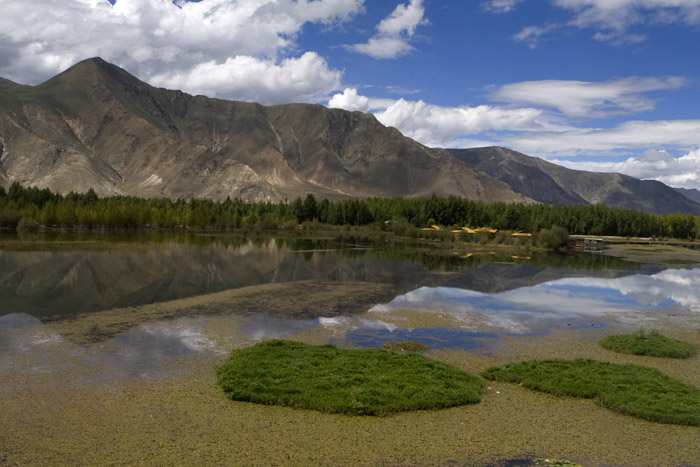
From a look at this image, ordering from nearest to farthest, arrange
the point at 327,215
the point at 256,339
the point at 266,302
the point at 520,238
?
the point at 256,339 → the point at 266,302 → the point at 520,238 → the point at 327,215

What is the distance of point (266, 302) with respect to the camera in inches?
1310

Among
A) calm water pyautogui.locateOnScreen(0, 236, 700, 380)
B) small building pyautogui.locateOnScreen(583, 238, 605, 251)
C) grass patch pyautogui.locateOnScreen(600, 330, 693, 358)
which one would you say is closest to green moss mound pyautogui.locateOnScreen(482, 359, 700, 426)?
grass patch pyautogui.locateOnScreen(600, 330, 693, 358)

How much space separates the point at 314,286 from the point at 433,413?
27.7 meters

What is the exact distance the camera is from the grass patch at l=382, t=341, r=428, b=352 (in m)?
→ 22.0

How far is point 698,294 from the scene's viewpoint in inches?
1873

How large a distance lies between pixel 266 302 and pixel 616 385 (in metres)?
21.5

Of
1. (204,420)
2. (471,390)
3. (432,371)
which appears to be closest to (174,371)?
(204,420)

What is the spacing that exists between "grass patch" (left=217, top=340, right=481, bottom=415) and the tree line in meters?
110

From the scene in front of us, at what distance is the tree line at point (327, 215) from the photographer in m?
117

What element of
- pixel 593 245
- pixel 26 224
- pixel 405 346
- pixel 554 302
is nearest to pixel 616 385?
pixel 405 346

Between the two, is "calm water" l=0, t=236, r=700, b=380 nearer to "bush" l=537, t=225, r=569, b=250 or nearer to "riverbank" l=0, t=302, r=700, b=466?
"riverbank" l=0, t=302, r=700, b=466

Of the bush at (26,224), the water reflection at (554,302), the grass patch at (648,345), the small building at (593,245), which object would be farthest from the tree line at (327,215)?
the grass patch at (648,345)

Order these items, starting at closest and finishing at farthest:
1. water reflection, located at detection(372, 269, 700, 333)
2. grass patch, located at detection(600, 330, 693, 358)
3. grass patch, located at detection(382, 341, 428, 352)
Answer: grass patch, located at detection(382, 341, 428, 352) < grass patch, located at detection(600, 330, 693, 358) < water reflection, located at detection(372, 269, 700, 333)

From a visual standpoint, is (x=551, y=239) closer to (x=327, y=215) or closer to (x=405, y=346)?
(x=327, y=215)
